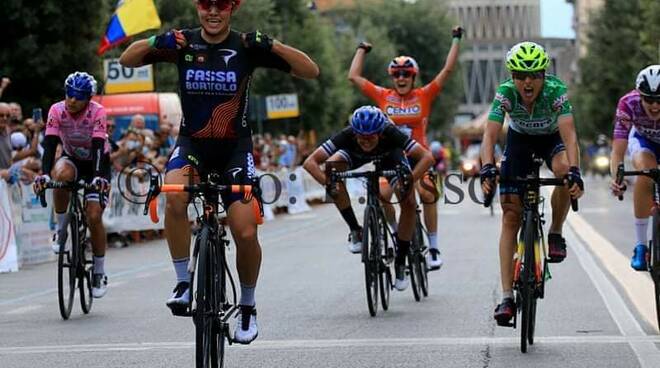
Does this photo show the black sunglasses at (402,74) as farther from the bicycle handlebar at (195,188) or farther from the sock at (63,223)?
the bicycle handlebar at (195,188)

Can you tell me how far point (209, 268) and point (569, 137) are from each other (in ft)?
9.94

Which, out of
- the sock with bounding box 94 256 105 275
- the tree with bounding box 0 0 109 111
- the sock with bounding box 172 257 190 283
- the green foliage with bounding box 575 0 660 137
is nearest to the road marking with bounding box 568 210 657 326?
the sock with bounding box 172 257 190 283

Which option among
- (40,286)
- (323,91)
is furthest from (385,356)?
(323,91)

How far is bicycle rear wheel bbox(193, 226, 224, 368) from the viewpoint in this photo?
298 inches

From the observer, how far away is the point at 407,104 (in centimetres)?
1460

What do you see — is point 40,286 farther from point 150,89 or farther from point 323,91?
point 323,91

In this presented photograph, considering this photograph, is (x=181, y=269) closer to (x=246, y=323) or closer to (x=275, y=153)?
(x=246, y=323)

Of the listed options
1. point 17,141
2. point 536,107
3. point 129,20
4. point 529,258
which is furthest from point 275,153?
point 529,258

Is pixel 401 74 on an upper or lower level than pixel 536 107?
upper

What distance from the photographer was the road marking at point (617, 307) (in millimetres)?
9461

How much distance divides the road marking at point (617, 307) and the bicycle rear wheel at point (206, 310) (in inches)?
106

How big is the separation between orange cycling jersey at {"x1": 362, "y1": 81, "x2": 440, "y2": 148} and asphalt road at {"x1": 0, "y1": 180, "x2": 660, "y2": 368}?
161 centimetres

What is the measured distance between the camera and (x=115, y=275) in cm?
1716

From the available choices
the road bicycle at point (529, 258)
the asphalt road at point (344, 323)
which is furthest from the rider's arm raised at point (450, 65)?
the road bicycle at point (529, 258)
